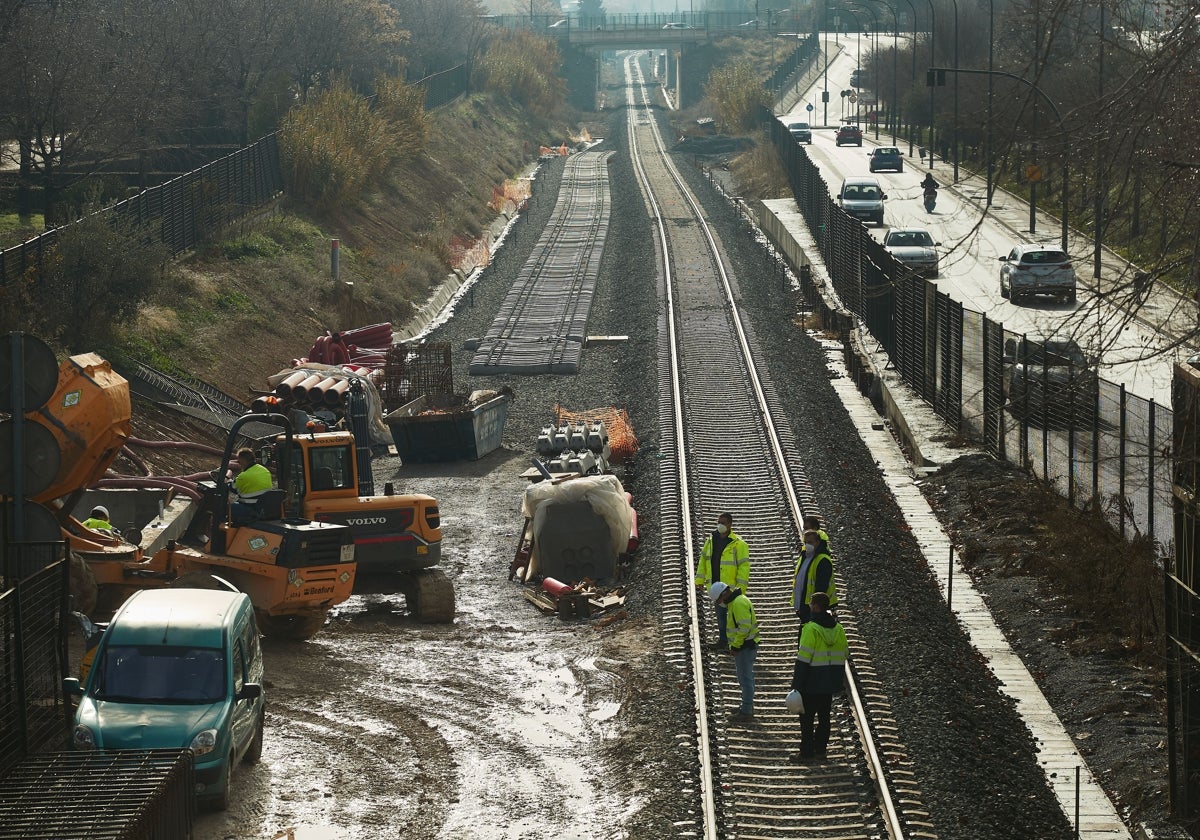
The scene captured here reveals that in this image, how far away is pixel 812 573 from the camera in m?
14.4

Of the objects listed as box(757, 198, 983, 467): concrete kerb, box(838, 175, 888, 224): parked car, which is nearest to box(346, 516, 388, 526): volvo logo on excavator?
box(757, 198, 983, 467): concrete kerb

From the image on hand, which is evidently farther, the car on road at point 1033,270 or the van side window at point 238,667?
the car on road at point 1033,270

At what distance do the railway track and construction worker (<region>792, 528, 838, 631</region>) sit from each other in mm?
914

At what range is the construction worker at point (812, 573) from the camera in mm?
14234

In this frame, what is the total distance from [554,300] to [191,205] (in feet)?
32.5

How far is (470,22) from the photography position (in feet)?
403

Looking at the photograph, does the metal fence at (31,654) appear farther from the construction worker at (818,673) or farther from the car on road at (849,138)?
the car on road at (849,138)

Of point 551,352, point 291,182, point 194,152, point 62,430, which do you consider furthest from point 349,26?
point 62,430

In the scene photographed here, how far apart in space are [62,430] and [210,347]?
1734cm

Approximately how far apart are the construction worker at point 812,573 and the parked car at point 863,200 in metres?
42.9

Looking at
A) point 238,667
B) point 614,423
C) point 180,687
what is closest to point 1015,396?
point 238,667

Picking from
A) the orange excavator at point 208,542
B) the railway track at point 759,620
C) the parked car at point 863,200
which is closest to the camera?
the railway track at point 759,620

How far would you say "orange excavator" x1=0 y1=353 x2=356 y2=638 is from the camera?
1516 centimetres

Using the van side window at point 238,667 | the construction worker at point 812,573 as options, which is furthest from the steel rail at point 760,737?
the van side window at point 238,667
